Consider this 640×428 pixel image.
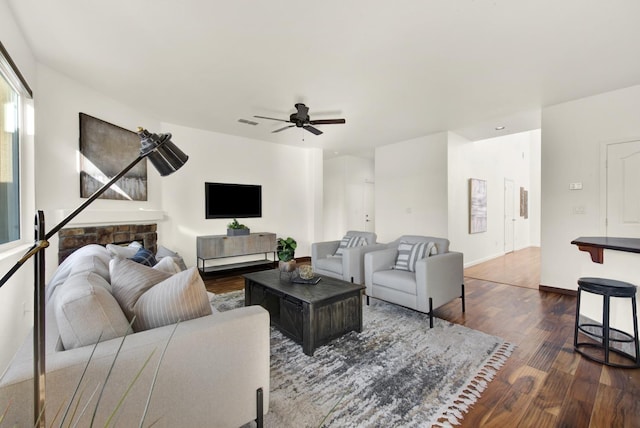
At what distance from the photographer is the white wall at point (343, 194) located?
24.9 feet

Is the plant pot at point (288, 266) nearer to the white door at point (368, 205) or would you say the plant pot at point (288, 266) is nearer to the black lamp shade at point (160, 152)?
the black lamp shade at point (160, 152)

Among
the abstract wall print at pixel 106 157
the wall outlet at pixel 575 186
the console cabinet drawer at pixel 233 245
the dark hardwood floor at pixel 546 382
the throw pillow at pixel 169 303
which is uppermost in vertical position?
the abstract wall print at pixel 106 157

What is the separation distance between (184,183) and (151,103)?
144 centimetres

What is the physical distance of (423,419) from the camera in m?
1.59

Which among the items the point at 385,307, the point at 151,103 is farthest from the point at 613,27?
the point at 151,103

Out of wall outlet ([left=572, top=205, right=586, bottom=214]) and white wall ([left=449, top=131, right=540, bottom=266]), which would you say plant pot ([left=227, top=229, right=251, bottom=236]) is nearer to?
white wall ([left=449, top=131, right=540, bottom=266])

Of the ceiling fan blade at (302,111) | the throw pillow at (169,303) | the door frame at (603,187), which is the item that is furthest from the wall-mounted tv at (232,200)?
the door frame at (603,187)

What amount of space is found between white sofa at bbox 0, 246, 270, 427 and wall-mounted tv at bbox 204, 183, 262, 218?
12.7ft

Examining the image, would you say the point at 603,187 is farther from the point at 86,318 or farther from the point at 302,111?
the point at 86,318

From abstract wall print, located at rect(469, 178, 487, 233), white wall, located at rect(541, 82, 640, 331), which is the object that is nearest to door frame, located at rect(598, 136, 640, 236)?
white wall, located at rect(541, 82, 640, 331)

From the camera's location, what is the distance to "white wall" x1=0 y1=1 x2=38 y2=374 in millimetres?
1758

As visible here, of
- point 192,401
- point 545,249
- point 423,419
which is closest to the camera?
point 192,401

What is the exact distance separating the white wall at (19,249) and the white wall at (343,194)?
231 inches

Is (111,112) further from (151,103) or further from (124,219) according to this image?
(124,219)
